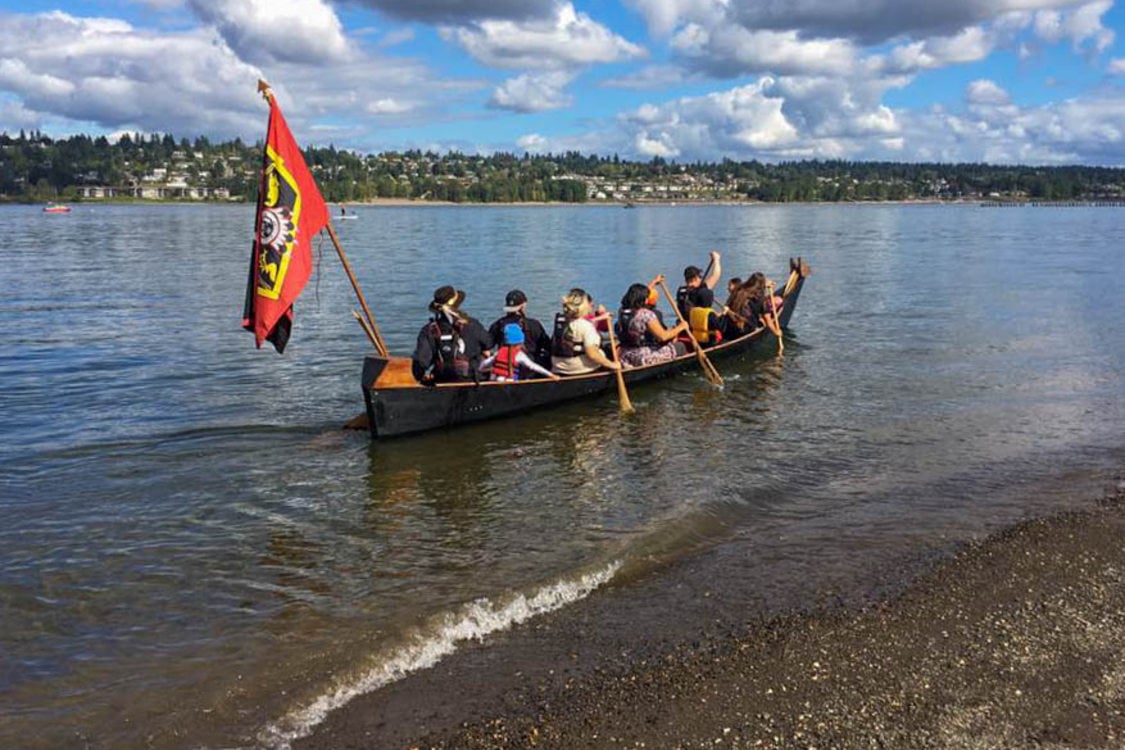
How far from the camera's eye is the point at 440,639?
6.90 metres

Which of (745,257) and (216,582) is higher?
(745,257)

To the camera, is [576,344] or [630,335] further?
[630,335]

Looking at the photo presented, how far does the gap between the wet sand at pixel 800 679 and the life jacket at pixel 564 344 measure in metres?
7.55

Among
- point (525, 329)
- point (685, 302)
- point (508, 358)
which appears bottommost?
point (508, 358)

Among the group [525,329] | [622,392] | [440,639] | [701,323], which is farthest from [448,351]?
[701,323]

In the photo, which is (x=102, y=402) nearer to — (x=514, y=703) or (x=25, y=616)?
(x=25, y=616)

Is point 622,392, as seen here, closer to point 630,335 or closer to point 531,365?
point 531,365

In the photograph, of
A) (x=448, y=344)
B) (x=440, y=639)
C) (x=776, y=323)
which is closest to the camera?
(x=440, y=639)

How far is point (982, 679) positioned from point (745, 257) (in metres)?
47.5

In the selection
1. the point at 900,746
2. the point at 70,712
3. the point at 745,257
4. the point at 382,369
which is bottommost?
the point at 70,712

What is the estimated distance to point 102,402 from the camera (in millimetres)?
15523

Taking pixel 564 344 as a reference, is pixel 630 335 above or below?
above

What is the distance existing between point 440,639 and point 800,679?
2680 millimetres

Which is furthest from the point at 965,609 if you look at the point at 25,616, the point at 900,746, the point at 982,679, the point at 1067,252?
the point at 1067,252
